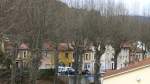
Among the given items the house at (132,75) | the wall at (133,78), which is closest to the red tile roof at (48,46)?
the house at (132,75)

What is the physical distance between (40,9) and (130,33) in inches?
952

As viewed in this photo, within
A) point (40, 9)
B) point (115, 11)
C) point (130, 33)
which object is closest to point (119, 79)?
point (40, 9)

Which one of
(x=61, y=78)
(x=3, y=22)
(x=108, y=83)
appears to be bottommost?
(x=61, y=78)

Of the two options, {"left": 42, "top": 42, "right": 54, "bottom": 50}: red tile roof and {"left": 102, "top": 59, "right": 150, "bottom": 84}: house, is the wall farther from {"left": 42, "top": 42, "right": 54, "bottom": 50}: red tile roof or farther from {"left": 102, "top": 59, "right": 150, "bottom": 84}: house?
{"left": 42, "top": 42, "right": 54, "bottom": 50}: red tile roof

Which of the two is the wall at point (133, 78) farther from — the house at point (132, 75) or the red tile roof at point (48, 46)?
the red tile roof at point (48, 46)

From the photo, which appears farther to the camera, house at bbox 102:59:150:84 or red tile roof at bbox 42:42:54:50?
red tile roof at bbox 42:42:54:50

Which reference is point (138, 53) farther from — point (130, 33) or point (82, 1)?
point (82, 1)

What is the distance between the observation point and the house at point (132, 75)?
84.5 feet

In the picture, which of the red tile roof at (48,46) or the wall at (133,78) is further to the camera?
the red tile roof at (48,46)

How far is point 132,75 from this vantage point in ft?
86.5

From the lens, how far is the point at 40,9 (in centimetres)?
4444

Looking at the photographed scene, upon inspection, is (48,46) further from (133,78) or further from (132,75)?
(133,78)

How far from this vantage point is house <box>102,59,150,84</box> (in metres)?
25.8

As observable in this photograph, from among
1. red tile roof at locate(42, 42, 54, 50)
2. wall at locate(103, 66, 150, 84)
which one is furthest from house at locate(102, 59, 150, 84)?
red tile roof at locate(42, 42, 54, 50)
